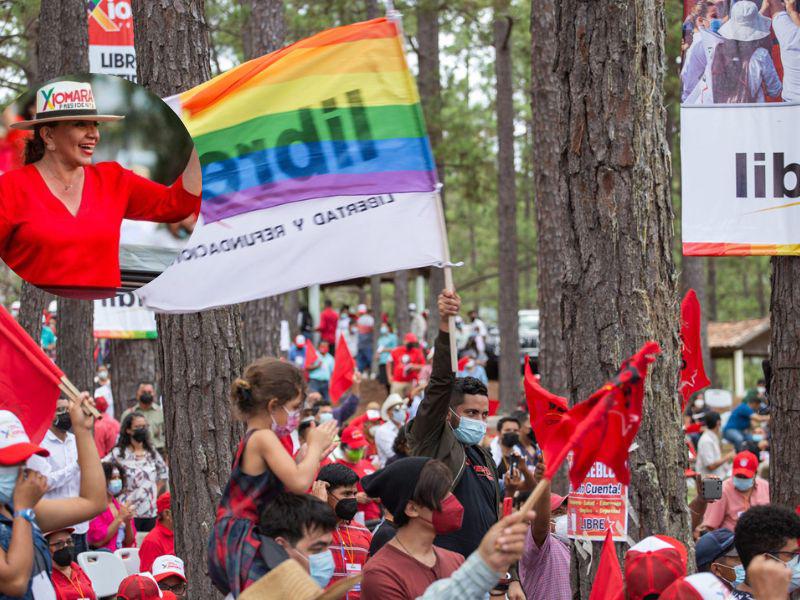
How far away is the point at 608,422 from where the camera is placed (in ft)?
15.5

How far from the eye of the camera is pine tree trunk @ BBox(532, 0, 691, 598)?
6.49m

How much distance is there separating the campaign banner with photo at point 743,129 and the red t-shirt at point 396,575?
3.65 meters

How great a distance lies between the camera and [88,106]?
6082 mm

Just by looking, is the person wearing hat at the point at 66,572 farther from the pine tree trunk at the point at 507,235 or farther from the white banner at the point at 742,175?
the pine tree trunk at the point at 507,235

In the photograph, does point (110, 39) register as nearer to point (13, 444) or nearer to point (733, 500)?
point (733, 500)

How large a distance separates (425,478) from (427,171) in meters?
1.78

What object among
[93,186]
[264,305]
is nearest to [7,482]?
[93,186]

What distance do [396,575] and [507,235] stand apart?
706 inches

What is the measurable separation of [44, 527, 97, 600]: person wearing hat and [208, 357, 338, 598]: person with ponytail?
3.40 meters

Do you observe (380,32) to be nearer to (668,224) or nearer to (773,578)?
(668,224)

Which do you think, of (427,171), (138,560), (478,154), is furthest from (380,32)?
(478,154)

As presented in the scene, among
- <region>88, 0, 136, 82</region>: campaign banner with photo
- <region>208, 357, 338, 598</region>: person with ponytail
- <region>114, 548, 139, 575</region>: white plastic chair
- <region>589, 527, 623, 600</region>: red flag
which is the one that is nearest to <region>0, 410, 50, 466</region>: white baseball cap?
<region>208, 357, 338, 598</region>: person with ponytail

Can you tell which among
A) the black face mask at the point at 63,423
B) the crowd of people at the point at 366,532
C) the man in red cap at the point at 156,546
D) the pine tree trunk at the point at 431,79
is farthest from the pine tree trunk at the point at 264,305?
the pine tree trunk at the point at 431,79

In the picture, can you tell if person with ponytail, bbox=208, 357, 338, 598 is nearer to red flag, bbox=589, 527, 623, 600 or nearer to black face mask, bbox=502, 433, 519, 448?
red flag, bbox=589, 527, 623, 600
